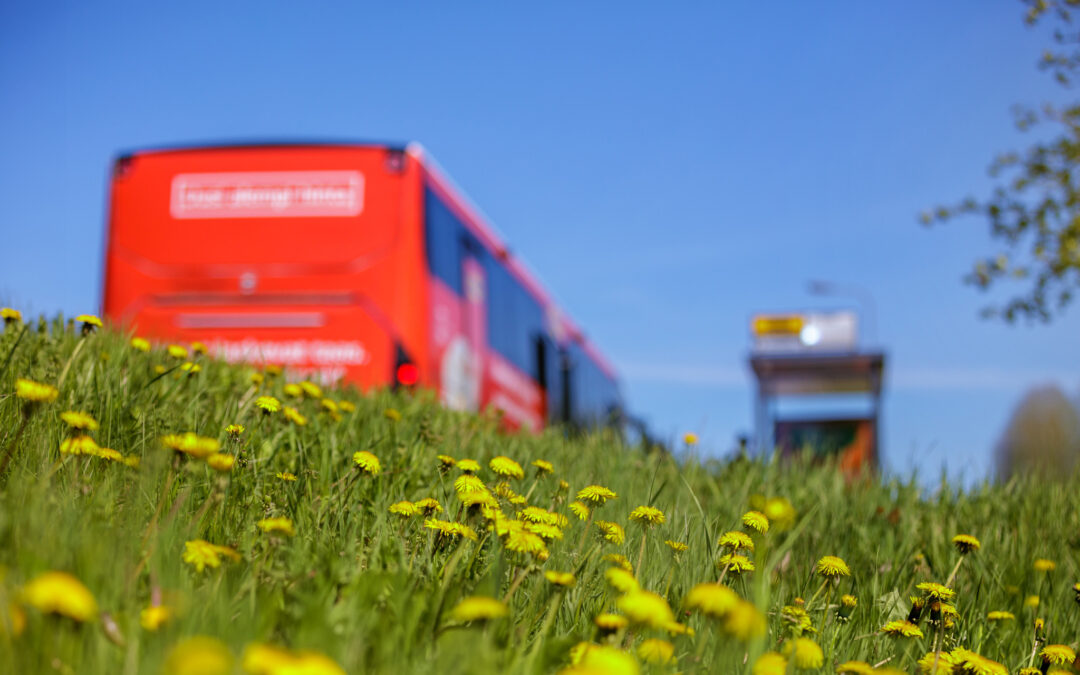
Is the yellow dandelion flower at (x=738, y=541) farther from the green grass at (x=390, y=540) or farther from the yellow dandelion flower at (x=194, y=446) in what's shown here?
the yellow dandelion flower at (x=194, y=446)

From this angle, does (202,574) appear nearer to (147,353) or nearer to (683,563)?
(683,563)

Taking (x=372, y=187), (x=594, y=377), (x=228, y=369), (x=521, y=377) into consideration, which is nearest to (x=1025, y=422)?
(x=594, y=377)

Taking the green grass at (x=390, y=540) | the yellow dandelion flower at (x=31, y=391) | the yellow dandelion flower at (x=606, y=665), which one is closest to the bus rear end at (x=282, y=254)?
the green grass at (x=390, y=540)

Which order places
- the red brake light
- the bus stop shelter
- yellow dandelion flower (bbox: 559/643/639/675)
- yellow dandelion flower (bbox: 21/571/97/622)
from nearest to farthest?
yellow dandelion flower (bbox: 21/571/97/622)
yellow dandelion flower (bbox: 559/643/639/675)
the red brake light
the bus stop shelter

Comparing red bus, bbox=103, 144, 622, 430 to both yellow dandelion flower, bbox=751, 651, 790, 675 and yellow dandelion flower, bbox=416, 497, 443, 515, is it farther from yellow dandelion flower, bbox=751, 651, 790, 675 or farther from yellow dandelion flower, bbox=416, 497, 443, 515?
yellow dandelion flower, bbox=751, 651, 790, 675

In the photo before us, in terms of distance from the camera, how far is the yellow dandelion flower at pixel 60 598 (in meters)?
1.16

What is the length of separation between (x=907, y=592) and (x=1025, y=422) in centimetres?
5613

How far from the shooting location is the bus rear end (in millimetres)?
8781

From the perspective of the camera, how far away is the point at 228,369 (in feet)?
13.8

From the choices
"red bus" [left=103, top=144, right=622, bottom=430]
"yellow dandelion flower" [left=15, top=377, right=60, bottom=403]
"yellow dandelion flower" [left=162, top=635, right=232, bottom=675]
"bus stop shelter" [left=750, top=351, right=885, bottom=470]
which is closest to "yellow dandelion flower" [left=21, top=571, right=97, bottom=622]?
"yellow dandelion flower" [left=162, top=635, right=232, bottom=675]

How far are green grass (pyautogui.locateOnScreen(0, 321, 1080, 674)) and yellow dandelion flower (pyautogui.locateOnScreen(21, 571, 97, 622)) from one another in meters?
0.05

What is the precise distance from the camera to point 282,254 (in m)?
8.89

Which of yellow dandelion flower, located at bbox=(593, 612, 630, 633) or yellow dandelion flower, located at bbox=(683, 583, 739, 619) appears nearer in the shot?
yellow dandelion flower, located at bbox=(683, 583, 739, 619)

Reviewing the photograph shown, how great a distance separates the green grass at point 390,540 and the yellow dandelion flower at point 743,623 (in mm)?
68
